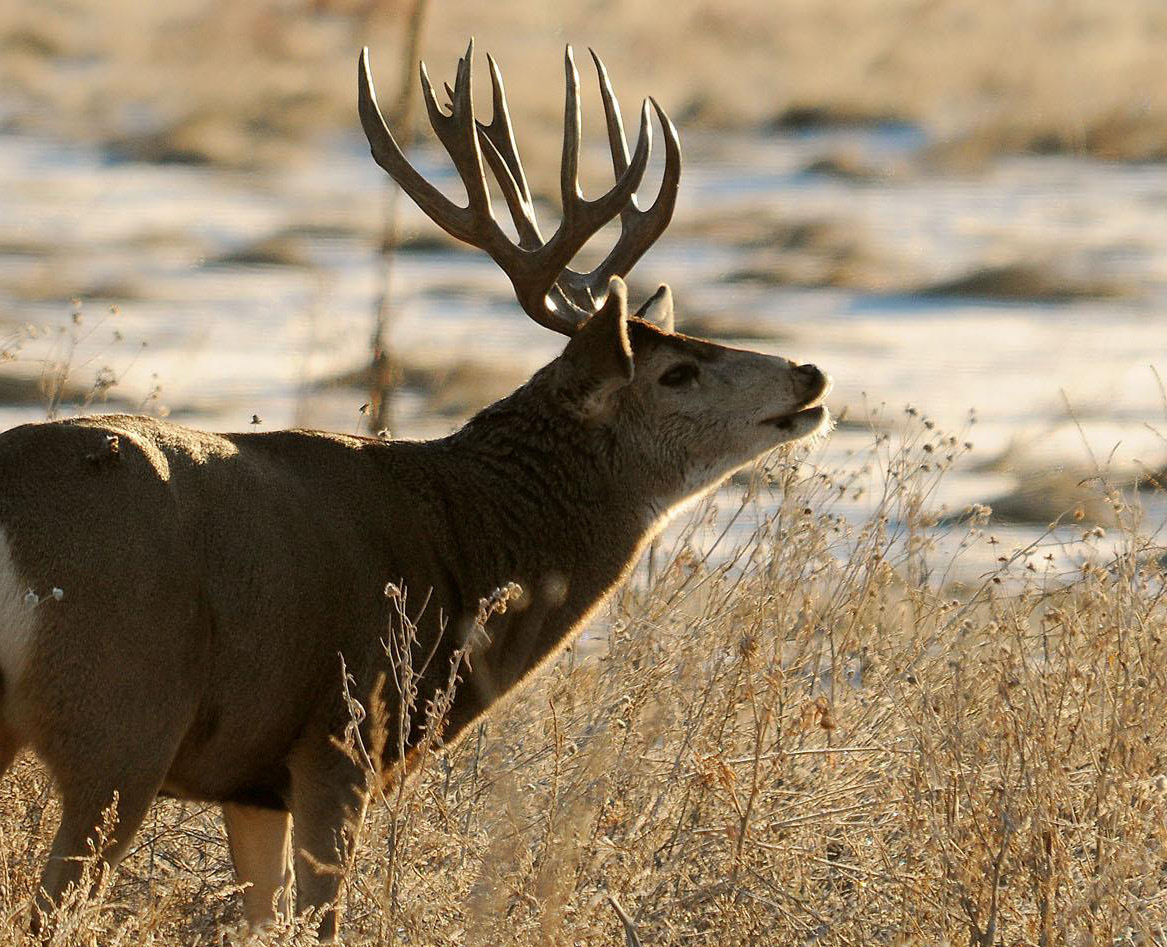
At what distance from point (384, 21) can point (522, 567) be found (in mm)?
26613

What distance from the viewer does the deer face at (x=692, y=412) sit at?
6.51m

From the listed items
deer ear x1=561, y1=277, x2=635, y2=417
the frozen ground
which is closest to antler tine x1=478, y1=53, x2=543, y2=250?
deer ear x1=561, y1=277, x2=635, y2=417

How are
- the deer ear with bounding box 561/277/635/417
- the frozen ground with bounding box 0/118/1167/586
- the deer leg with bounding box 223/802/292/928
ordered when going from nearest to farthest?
the deer leg with bounding box 223/802/292/928 → the deer ear with bounding box 561/277/635/417 → the frozen ground with bounding box 0/118/1167/586

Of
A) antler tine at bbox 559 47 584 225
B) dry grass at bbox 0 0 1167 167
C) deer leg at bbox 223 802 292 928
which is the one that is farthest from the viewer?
dry grass at bbox 0 0 1167 167

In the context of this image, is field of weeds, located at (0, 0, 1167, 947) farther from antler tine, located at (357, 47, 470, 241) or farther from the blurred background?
antler tine, located at (357, 47, 470, 241)

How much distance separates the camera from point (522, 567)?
20.6ft

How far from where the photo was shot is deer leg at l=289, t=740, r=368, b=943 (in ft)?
18.1

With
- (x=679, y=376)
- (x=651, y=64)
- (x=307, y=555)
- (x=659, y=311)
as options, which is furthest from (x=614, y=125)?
(x=651, y=64)

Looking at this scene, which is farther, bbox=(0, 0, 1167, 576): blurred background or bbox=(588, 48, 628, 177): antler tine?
bbox=(0, 0, 1167, 576): blurred background

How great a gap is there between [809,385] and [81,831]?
269cm

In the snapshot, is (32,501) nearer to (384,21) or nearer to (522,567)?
(522,567)

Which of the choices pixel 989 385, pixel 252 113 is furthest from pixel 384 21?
pixel 989 385

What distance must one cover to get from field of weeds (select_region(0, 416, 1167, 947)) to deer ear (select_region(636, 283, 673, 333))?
0.60 metres

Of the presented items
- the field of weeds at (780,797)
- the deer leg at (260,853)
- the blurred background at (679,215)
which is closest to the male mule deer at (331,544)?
the deer leg at (260,853)
